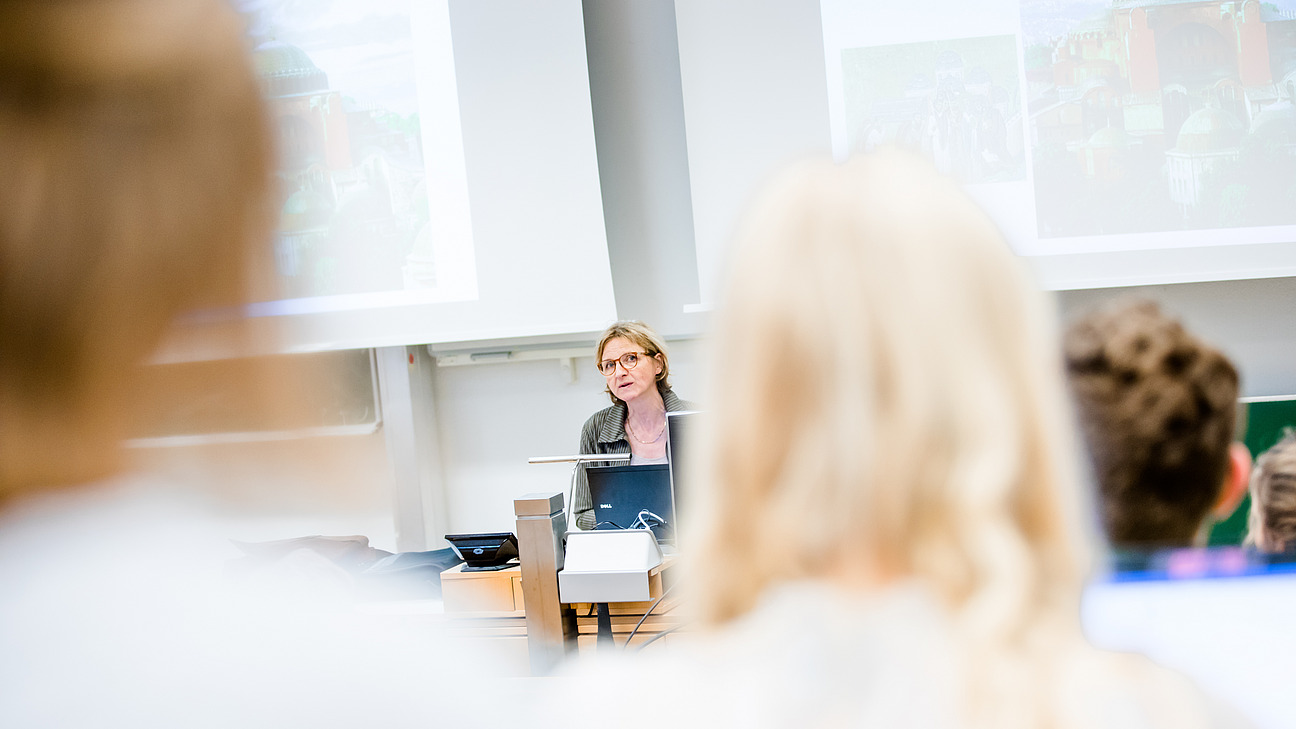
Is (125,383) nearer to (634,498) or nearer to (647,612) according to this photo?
(647,612)

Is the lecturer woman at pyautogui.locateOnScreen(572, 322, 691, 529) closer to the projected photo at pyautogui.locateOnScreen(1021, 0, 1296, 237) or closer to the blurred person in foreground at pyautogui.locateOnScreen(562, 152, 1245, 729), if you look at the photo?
the projected photo at pyautogui.locateOnScreen(1021, 0, 1296, 237)

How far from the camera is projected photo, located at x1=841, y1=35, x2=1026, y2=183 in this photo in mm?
3467

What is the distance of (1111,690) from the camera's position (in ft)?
1.98

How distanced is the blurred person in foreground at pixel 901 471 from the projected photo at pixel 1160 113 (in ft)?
10.5

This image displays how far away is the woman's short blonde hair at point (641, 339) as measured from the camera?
3.54m

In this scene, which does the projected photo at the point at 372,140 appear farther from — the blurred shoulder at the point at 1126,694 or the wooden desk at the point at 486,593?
the blurred shoulder at the point at 1126,694

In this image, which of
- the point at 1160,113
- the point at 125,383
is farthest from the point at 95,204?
the point at 1160,113

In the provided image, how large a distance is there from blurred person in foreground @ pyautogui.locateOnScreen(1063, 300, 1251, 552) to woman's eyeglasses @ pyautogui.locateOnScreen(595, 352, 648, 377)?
2405mm

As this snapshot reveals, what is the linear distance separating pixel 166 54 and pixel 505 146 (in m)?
3.55

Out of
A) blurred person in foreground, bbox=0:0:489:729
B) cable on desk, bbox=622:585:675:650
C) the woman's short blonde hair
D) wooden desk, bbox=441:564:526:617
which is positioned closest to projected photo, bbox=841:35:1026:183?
the woman's short blonde hair

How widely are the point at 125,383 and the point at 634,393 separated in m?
3.25

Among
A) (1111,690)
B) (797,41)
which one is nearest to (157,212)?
(1111,690)

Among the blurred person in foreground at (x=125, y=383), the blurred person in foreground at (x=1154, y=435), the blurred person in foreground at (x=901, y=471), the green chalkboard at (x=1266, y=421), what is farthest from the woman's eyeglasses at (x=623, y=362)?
the blurred person in foreground at (x=125, y=383)

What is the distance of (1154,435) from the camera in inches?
46.5
